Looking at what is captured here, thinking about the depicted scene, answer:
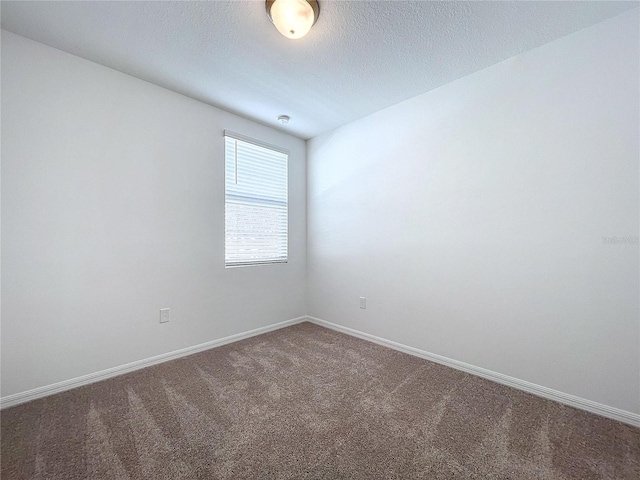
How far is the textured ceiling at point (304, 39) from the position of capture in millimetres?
1670

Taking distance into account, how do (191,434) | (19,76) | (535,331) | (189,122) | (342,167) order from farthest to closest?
(342,167), (189,122), (535,331), (19,76), (191,434)

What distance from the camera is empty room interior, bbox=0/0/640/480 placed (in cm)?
158

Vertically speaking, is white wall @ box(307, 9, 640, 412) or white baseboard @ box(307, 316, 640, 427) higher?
white wall @ box(307, 9, 640, 412)

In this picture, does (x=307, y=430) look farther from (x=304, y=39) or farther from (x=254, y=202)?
(x=304, y=39)

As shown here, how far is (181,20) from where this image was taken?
5.71 feet

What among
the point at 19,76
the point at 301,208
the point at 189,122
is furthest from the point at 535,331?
the point at 19,76

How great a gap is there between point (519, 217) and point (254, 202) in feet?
8.35

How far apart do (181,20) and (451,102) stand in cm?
215

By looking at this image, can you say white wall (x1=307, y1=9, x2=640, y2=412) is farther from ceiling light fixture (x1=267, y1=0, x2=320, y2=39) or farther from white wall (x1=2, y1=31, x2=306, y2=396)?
white wall (x1=2, y1=31, x2=306, y2=396)

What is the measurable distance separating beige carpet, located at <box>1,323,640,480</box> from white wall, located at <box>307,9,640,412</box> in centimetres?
36

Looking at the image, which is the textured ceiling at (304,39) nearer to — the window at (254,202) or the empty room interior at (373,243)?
the empty room interior at (373,243)

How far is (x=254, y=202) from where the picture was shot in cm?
321

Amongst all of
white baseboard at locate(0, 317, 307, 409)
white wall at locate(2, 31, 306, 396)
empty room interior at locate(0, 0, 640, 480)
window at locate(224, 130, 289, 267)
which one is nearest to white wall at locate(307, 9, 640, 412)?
empty room interior at locate(0, 0, 640, 480)

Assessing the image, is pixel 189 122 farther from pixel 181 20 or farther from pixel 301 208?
pixel 301 208
